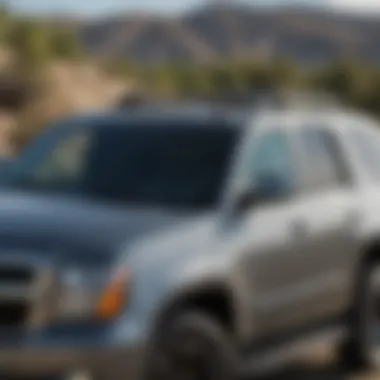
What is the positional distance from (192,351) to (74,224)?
815 millimetres

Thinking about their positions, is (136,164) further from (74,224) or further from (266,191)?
(74,224)

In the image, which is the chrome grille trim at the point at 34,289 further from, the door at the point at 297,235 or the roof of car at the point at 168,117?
the roof of car at the point at 168,117

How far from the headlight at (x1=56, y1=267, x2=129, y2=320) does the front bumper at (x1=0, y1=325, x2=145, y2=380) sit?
6 cm

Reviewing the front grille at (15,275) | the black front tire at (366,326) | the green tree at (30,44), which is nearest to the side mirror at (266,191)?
the black front tire at (366,326)

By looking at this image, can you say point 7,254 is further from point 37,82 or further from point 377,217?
point 37,82

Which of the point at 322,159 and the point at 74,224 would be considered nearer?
the point at 74,224

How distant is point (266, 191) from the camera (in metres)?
8.85

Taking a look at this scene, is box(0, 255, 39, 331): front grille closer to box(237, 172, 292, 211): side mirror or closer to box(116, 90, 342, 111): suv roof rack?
box(237, 172, 292, 211): side mirror

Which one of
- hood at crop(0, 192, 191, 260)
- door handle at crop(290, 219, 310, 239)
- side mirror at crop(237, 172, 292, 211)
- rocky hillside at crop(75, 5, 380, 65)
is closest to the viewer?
hood at crop(0, 192, 191, 260)

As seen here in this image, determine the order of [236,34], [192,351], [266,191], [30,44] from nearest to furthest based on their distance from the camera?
[192,351] < [266,191] < [30,44] < [236,34]

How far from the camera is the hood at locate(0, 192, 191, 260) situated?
7.66 meters

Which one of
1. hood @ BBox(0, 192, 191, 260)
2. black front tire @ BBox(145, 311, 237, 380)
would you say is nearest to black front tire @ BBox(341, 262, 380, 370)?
black front tire @ BBox(145, 311, 237, 380)

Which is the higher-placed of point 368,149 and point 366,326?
point 368,149

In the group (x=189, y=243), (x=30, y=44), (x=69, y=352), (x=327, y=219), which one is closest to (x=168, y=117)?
(x=327, y=219)
